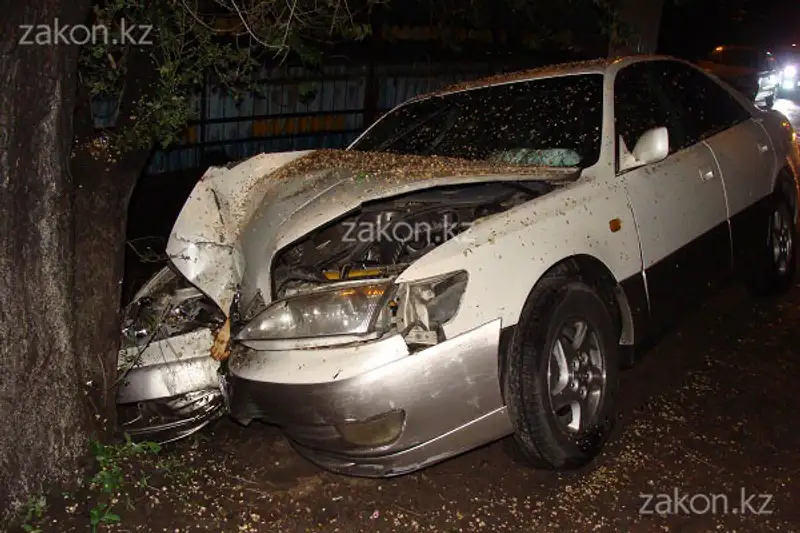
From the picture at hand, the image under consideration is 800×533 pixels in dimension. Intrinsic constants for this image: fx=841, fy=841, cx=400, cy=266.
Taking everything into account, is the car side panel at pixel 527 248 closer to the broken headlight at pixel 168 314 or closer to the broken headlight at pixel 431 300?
the broken headlight at pixel 431 300

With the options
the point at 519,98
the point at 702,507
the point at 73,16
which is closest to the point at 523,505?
the point at 702,507

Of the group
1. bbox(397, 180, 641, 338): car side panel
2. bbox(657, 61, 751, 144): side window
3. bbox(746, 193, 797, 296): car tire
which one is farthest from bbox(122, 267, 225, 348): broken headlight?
bbox(746, 193, 797, 296): car tire

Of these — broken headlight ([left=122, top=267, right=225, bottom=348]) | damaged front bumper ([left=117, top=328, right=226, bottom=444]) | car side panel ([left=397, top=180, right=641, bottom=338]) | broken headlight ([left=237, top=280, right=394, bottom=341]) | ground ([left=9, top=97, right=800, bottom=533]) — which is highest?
car side panel ([left=397, top=180, right=641, bottom=338])

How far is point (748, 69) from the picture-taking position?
731 inches

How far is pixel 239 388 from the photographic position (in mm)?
3328

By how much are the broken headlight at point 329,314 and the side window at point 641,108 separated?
168cm

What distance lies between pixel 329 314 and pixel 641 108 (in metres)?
2.26

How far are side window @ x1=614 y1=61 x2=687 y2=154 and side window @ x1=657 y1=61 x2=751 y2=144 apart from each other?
0.10 meters

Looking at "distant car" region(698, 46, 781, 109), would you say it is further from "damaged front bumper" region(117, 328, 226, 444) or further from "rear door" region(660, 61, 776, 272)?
"damaged front bumper" region(117, 328, 226, 444)

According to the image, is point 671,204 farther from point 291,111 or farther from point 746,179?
point 291,111

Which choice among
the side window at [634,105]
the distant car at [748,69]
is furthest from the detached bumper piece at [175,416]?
the distant car at [748,69]

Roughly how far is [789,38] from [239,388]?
37406mm

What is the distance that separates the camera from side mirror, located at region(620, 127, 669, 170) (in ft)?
12.8

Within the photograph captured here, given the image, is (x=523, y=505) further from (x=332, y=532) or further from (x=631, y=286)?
(x=631, y=286)
